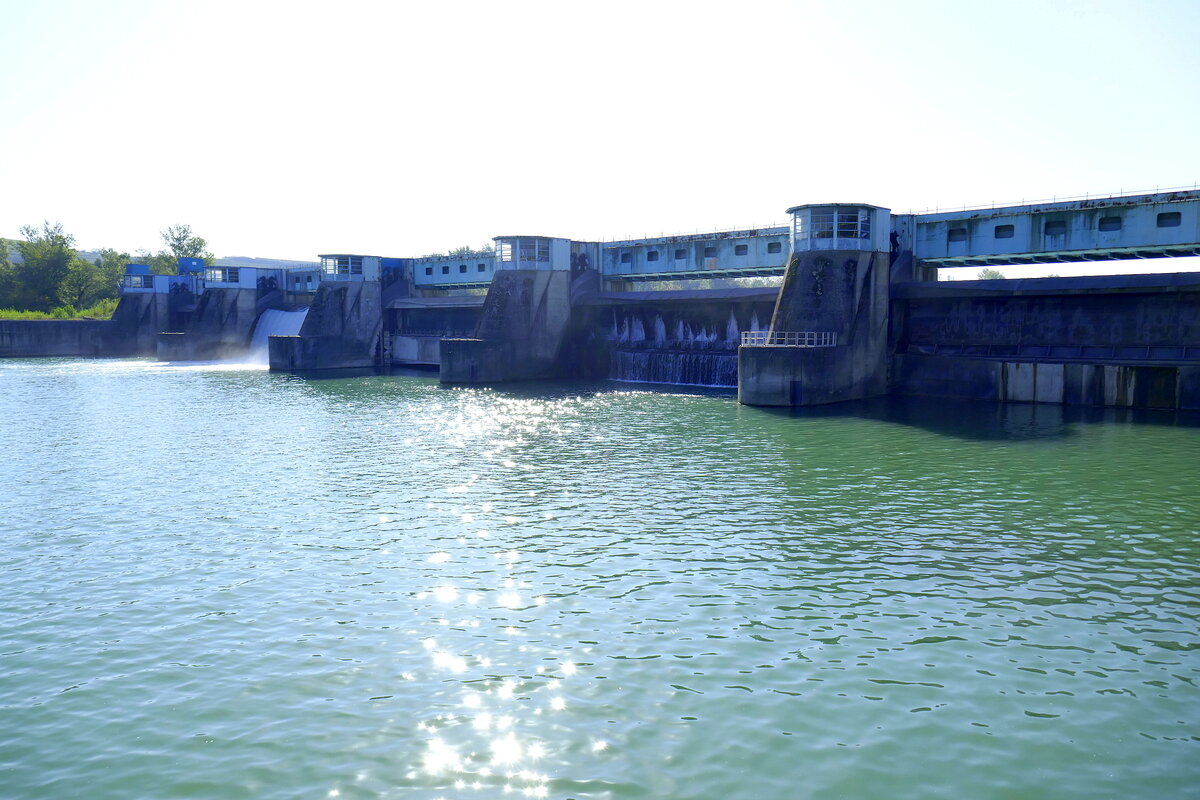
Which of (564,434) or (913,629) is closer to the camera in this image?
(913,629)

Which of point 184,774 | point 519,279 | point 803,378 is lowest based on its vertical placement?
point 184,774

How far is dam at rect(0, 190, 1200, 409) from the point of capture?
37.8m

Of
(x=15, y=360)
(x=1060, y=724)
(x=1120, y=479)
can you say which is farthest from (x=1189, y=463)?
(x=15, y=360)

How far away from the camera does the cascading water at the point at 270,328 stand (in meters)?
76.4

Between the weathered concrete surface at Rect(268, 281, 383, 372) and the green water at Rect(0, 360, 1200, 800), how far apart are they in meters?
38.4

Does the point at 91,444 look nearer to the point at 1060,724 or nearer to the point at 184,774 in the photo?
the point at 184,774

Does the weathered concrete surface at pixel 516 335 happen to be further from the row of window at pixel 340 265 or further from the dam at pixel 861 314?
the row of window at pixel 340 265

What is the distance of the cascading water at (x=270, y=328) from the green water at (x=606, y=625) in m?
50.8

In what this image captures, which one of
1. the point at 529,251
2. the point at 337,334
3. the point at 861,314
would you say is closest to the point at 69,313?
the point at 337,334

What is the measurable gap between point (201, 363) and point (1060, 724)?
7485 cm

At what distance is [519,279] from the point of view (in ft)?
181

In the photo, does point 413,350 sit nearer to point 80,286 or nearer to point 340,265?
point 340,265

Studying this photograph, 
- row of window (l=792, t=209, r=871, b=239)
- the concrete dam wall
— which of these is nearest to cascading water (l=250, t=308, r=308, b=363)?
row of window (l=792, t=209, r=871, b=239)

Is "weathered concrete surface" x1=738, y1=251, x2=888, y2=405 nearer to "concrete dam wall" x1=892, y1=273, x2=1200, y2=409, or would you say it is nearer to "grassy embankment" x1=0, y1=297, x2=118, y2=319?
"concrete dam wall" x1=892, y1=273, x2=1200, y2=409
